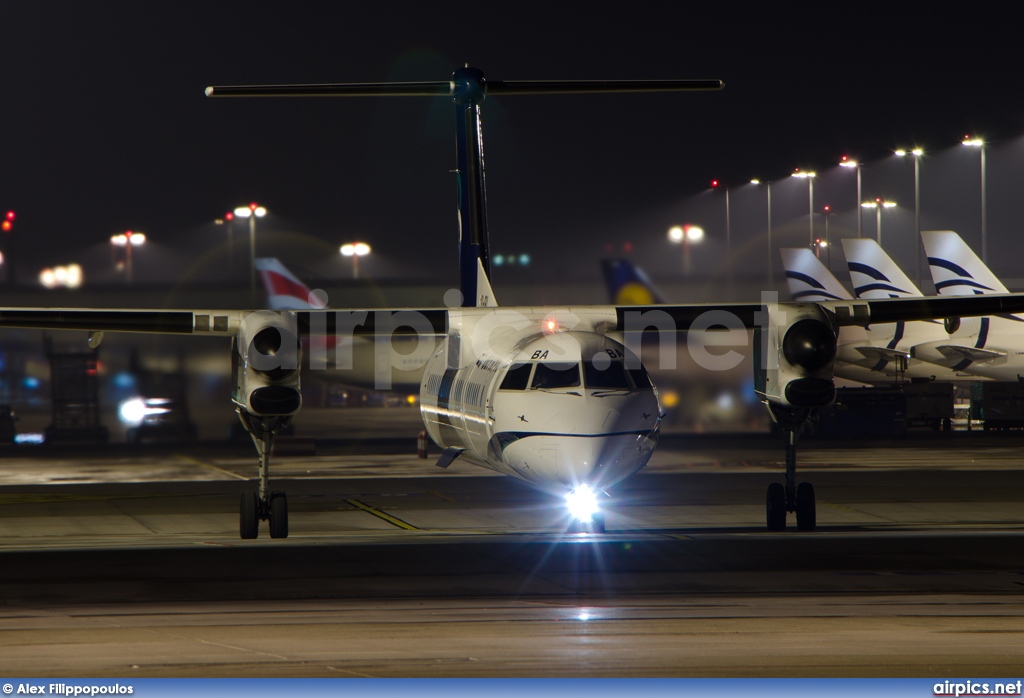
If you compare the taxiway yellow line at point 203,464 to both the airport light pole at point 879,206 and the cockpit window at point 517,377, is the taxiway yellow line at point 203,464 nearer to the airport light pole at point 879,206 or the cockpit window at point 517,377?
the cockpit window at point 517,377

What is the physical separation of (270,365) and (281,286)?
3176 cm

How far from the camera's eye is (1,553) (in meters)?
16.2

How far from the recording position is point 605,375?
52.6 ft

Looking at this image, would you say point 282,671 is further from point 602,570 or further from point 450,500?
point 450,500

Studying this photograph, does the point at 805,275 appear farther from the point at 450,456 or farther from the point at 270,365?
the point at 270,365

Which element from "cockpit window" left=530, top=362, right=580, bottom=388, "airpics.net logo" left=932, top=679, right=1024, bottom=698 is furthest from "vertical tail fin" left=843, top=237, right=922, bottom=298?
"airpics.net logo" left=932, top=679, right=1024, bottom=698

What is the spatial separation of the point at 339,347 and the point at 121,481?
18235 millimetres

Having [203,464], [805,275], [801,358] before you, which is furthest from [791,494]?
[805,275]

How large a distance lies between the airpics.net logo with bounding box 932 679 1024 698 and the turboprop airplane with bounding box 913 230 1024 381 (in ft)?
134

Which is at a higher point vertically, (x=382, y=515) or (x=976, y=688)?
(x=382, y=515)

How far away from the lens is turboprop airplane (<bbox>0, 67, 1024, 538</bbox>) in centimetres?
1553

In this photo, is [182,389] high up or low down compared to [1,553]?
up

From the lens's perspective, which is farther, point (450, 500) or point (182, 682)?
point (450, 500)

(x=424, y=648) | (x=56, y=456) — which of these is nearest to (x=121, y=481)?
(x=56, y=456)
